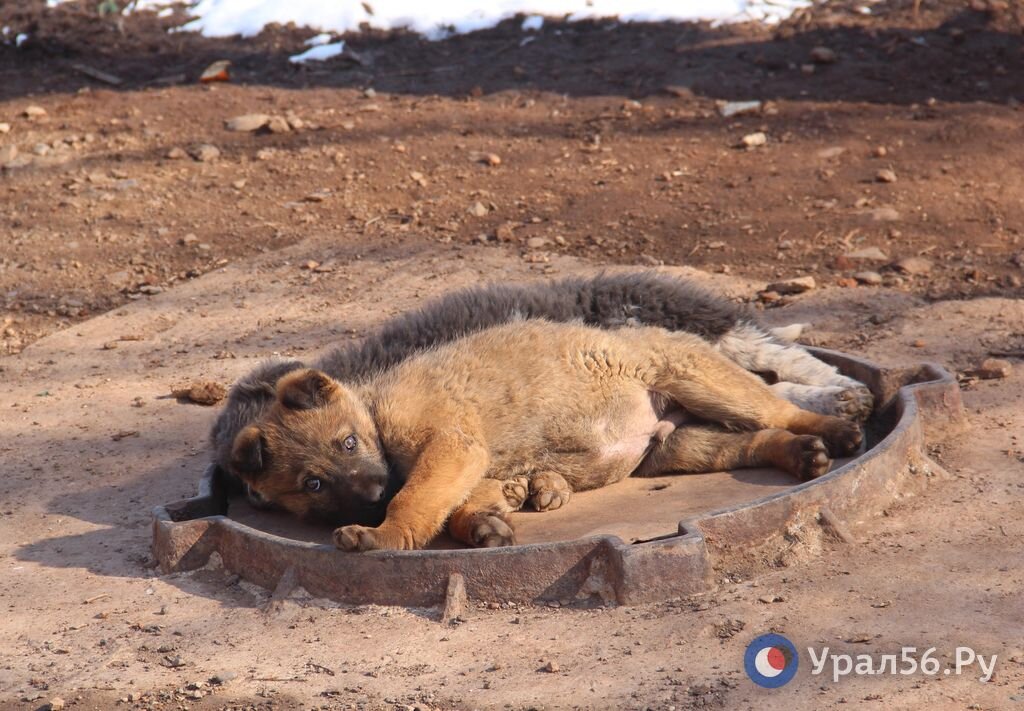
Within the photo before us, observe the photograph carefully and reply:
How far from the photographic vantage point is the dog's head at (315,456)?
210 inches

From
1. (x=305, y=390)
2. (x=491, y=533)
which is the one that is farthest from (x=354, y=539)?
(x=305, y=390)

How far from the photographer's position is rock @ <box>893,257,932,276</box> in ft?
28.5

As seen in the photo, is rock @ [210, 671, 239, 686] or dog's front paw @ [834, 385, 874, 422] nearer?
rock @ [210, 671, 239, 686]

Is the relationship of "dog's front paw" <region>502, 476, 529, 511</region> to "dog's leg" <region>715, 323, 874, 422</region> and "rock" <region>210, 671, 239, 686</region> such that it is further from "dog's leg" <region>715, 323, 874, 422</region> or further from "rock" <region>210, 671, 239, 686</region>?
"rock" <region>210, 671, 239, 686</region>

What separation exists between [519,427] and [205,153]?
7.09 metres

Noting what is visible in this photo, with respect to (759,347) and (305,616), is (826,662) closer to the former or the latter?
(305,616)

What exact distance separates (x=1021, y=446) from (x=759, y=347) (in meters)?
1.39

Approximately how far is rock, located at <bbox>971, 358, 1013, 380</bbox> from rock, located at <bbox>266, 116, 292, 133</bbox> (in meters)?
7.63

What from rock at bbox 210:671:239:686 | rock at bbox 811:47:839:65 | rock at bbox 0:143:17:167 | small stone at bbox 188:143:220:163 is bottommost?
rock at bbox 811:47:839:65

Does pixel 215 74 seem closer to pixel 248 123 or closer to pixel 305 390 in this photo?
pixel 248 123

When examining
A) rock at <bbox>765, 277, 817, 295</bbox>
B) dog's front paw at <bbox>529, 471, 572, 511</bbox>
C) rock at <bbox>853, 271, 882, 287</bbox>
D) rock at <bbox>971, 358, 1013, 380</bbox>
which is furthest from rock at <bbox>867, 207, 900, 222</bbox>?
dog's front paw at <bbox>529, 471, 572, 511</bbox>

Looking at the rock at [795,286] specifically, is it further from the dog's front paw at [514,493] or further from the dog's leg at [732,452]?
the dog's front paw at [514,493]

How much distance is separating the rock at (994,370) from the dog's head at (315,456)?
3.70 metres

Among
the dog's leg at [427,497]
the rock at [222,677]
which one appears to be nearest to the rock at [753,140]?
the dog's leg at [427,497]
